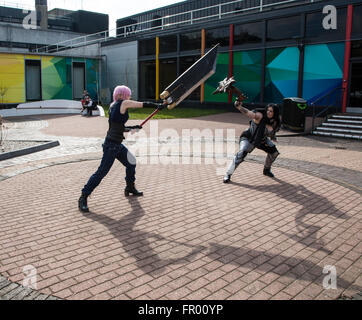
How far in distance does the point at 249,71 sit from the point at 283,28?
10.3 feet

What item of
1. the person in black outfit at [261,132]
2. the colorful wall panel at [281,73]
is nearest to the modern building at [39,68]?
the colorful wall panel at [281,73]

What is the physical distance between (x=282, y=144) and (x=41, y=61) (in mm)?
21850

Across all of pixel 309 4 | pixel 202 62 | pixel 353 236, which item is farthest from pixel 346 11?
pixel 353 236

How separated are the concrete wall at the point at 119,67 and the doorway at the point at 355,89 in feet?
57.6

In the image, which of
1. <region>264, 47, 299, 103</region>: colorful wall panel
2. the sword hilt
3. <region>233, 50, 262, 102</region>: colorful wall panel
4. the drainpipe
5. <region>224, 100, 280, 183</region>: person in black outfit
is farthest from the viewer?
the drainpipe

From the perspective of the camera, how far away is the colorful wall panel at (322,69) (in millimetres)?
17547

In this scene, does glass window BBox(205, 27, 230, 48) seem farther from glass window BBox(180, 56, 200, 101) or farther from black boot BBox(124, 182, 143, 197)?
black boot BBox(124, 182, 143, 197)

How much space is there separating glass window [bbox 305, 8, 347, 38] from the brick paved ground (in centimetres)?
1213

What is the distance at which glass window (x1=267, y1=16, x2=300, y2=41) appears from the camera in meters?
19.1

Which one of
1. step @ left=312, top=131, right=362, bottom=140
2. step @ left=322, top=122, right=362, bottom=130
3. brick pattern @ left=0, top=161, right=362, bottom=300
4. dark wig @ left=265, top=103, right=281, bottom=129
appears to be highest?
dark wig @ left=265, top=103, right=281, bottom=129

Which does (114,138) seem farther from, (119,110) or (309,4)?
(309,4)

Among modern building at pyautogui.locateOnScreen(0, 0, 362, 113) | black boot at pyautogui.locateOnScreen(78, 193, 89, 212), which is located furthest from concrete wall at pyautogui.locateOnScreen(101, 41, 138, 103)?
black boot at pyautogui.locateOnScreen(78, 193, 89, 212)

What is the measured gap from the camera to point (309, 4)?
60.1 ft
